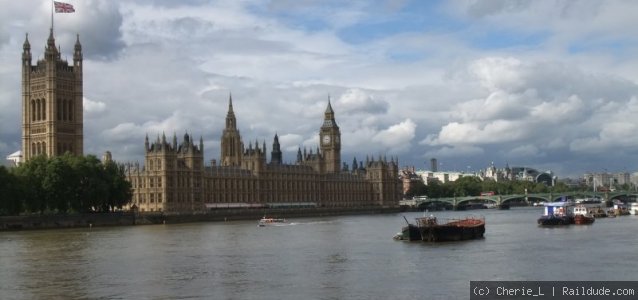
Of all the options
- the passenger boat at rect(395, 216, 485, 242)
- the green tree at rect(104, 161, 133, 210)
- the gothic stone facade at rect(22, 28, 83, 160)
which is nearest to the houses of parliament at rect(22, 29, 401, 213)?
the gothic stone facade at rect(22, 28, 83, 160)

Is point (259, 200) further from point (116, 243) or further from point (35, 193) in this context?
point (116, 243)

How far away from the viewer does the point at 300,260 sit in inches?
1645

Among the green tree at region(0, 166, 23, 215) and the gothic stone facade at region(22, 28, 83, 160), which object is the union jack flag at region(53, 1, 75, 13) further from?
the gothic stone facade at region(22, 28, 83, 160)

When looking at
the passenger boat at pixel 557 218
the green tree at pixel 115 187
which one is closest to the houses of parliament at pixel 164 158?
the green tree at pixel 115 187

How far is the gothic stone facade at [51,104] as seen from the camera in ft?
369

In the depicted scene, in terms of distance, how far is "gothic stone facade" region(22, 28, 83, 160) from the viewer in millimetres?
112375

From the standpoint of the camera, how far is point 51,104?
368ft

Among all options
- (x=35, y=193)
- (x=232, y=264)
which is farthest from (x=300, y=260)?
(x=35, y=193)

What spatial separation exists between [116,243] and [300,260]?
19.0 metres

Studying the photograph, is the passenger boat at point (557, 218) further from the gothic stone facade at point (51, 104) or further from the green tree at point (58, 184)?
the gothic stone facade at point (51, 104)

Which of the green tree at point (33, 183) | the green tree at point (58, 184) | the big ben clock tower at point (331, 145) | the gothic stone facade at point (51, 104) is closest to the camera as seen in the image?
the green tree at point (33, 183)

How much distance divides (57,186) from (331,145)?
89258mm

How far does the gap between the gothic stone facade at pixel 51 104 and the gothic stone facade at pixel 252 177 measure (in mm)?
9170

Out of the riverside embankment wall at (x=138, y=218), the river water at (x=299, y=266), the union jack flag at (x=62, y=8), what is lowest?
the river water at (x=299, y=266)
